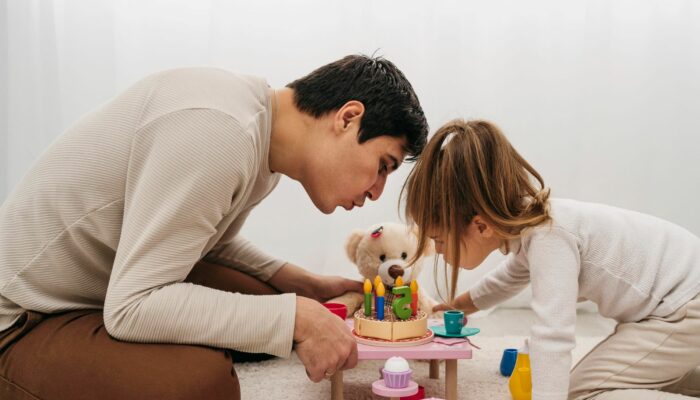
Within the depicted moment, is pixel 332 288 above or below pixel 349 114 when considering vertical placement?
below

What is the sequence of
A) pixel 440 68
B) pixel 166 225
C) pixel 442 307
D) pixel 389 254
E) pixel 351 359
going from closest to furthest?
pixel 166 225, pixel 351 359, pixel 442 307, pixel 389 254, pixel 440 68

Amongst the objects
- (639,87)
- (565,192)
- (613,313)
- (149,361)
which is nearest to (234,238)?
(149,361)

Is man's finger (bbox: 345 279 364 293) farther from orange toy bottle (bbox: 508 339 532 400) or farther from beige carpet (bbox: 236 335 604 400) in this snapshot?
orange toy bottle (bbox: 508 339 532 400)

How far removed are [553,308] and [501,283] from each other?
12.5 inches

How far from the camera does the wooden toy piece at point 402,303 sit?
4.25 feet

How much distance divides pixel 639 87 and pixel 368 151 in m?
1.50

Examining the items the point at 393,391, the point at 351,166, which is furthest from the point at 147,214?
the point at 393,391

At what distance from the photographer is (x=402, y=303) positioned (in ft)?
4.27

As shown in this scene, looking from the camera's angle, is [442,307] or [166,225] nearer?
[166,225]

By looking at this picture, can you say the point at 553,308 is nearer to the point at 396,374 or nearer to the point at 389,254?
the point at 396,374

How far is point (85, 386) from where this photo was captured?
905 millimetres

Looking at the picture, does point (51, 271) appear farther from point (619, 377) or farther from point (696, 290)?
point (696, 290)

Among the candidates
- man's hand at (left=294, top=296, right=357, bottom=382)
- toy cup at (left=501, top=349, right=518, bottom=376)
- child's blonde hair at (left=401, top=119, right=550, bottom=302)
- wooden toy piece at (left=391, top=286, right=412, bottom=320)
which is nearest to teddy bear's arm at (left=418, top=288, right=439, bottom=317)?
toy cup at (left=501, top=349, right=518, bottom=376)

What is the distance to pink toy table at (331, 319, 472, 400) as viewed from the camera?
121 centimetres
